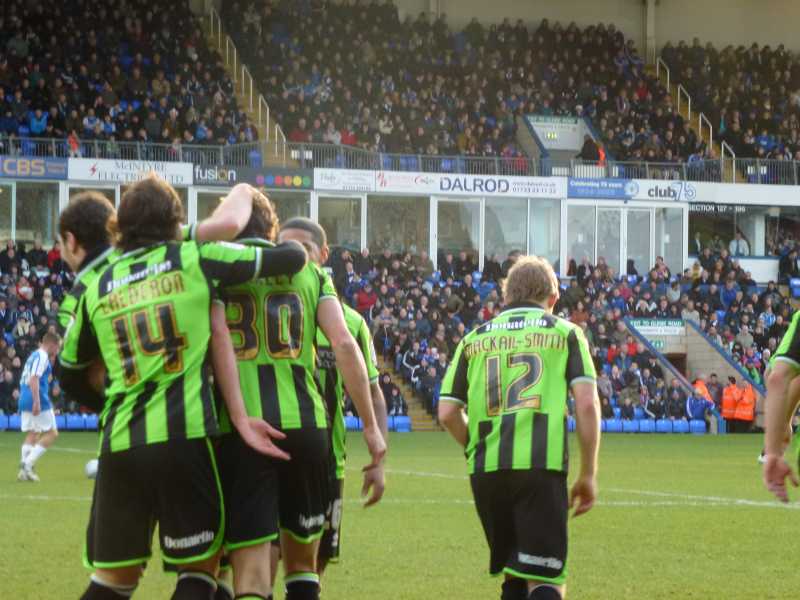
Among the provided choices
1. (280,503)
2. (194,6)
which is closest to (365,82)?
(194,6)

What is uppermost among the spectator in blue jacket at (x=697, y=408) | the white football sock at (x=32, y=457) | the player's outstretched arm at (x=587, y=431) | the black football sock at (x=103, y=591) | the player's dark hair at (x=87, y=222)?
the player's dark hair at (x=87, y=222)

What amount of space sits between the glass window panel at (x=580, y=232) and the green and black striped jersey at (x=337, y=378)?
120 ft

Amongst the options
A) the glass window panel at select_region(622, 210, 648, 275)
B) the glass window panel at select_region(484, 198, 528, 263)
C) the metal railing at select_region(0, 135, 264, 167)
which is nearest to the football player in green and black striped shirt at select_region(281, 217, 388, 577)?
the metal railing at select_region(0, 135, 264, 167)

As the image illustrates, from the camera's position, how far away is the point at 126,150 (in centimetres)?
3822

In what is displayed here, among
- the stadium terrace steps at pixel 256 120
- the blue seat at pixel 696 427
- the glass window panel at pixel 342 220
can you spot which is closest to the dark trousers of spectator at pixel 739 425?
the blue seat at pixel 696 427

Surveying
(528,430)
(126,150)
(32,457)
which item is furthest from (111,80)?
(528,430)

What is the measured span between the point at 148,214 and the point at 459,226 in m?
38.0

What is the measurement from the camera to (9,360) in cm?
2986

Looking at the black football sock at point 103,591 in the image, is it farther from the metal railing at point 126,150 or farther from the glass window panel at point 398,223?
the glass window panel at point 398,223

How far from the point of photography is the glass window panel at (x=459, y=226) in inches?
1687

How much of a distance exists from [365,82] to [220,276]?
40.5 meters

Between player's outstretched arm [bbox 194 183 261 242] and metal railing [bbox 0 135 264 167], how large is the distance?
109 ft

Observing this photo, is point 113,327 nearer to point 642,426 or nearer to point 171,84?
point 642,426

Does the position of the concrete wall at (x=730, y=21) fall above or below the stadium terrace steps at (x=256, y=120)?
above
